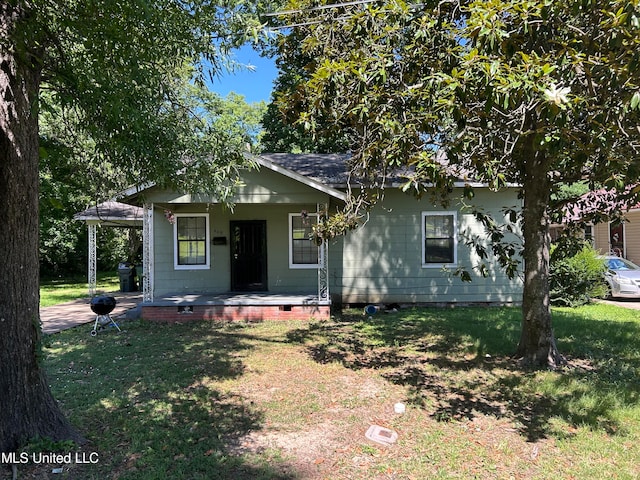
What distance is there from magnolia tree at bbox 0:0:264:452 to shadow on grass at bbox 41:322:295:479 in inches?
22.3

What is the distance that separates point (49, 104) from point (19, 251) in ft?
4.92

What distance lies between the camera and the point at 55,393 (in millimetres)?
5059

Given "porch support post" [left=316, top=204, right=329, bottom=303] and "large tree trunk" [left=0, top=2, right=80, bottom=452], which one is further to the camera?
"porch support post" [left=316, top=204, right=329, bottom=303]

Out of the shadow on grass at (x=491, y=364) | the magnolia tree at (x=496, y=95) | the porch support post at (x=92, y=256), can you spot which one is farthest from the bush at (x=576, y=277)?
the porch support post at (x=92, y=256)

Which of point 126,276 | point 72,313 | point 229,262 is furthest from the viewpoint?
point 126,276

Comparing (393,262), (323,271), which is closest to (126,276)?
(323,271)

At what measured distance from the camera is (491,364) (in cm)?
614

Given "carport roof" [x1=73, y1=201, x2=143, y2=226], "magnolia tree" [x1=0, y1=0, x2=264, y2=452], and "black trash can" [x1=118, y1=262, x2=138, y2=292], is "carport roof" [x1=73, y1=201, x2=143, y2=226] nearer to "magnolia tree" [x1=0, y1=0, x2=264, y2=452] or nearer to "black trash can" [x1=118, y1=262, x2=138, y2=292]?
"black trash can" [x1=118, y1=262, x2=138, y2=292]

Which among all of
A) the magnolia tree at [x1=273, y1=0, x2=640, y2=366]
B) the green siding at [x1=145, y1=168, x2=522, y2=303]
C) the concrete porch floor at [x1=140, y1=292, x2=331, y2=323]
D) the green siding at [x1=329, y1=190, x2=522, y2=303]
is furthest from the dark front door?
the magnolia tree at [x1=273, y1=0, x2=640, y2=366]

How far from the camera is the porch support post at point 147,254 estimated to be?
32.5 ft

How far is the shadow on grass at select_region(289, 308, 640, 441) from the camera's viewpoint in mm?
4515

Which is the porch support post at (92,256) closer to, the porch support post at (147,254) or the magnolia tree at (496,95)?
the porch support post at (147,254)

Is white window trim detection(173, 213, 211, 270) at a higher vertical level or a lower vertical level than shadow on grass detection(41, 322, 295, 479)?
higher

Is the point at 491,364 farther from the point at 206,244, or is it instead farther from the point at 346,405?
the point at 206,244
